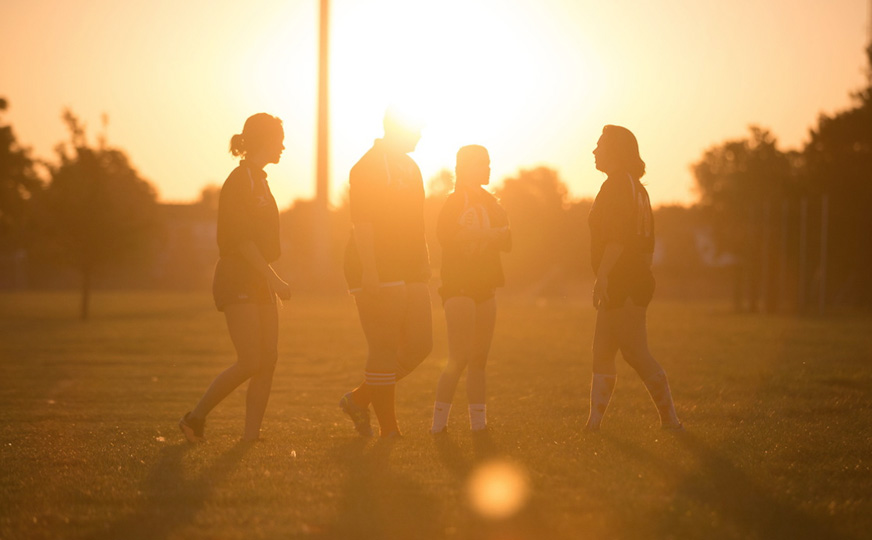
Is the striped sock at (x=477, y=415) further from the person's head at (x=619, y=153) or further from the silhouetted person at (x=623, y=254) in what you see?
the person's head at (x=619, y=153)

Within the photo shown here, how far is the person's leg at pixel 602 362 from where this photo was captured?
746cm

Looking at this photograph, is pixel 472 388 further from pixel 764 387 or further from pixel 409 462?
pixel 764 387

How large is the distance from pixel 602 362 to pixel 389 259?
1688mm

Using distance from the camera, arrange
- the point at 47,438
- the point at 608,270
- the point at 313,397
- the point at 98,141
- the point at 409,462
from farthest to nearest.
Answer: the point at 98,141, the point at 313,397, the point at 47,438, the point at 608,270, the point at 409,462

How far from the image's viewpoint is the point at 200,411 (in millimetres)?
7270

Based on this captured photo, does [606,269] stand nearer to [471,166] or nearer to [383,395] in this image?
[471,166]

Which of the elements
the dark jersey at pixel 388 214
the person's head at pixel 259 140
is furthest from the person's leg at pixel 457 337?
the person's head at pixel 259 140

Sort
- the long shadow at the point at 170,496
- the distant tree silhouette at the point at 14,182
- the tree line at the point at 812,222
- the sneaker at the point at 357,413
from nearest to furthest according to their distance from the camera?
the long shadow at the point at 170,496
the sneaker at the point at 357,413
the distant tree silhouette at the point at 14,182
the tree line at the point at 812,222

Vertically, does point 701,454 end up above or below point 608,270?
below

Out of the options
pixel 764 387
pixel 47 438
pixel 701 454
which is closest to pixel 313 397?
pixel 47 438

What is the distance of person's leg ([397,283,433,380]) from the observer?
7.18 m

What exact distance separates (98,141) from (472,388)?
94.0 ft

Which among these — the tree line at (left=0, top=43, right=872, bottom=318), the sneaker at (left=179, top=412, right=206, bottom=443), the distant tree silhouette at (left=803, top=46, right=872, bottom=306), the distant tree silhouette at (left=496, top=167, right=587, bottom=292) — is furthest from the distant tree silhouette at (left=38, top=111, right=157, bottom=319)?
the sneaker at (left=179, top=412, right=206, bottom=443)

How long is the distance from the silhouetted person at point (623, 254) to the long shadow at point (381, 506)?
71.1 inches
